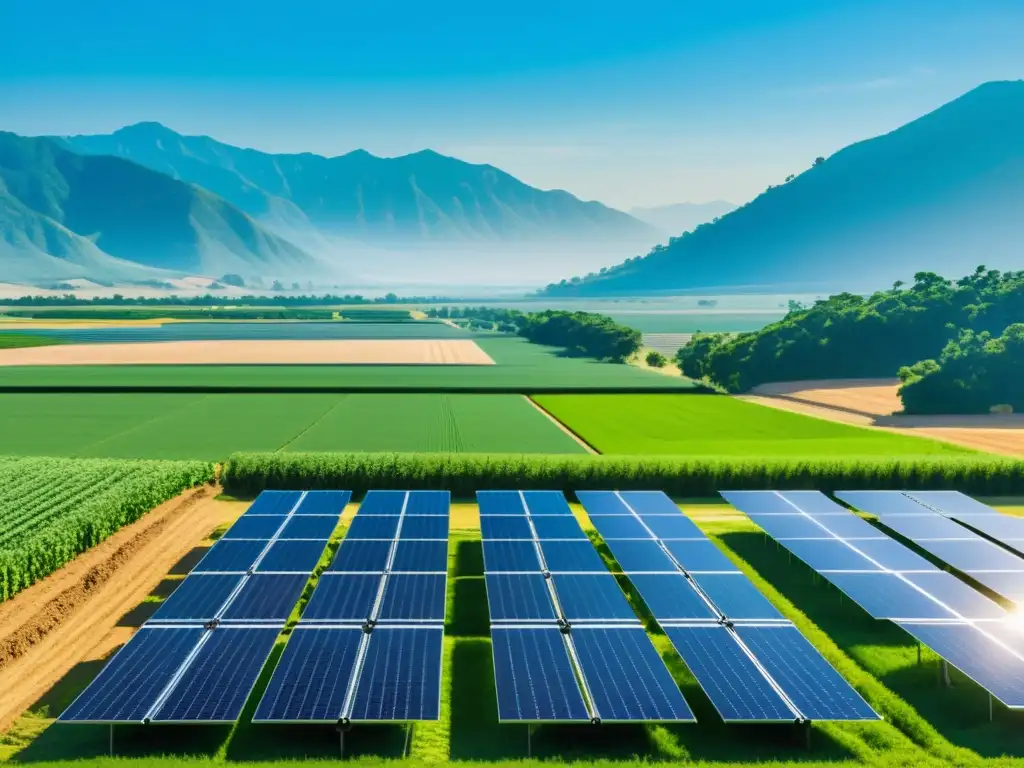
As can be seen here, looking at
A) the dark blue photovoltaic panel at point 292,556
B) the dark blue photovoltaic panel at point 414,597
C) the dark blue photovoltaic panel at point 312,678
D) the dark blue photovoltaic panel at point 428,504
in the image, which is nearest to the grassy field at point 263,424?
the dark blue photovoltaic panel at point 428,504

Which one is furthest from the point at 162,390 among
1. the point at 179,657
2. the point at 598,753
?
the point at 598,753

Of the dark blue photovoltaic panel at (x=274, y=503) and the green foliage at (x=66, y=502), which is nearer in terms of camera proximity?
the green foliage at (x=66, y=502)

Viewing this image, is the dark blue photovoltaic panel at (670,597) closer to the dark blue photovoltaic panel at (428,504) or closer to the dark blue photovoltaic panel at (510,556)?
the dark blue photovoltaic panel at (510,556)

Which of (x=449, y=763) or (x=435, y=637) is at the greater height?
(x=435, y=637)

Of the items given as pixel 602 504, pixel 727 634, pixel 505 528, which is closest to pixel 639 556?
pixel 505 528

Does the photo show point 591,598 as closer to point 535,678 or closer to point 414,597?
point 535,678

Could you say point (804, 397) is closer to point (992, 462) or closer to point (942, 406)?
point (942, 406)

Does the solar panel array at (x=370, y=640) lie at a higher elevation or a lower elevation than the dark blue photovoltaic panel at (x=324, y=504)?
higher
